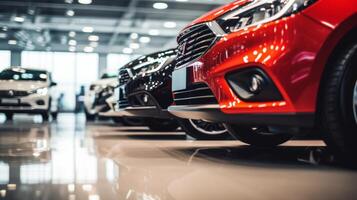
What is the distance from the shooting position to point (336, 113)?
275 cm

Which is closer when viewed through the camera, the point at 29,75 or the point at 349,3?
the point at 349,3

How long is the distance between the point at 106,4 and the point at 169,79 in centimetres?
1328

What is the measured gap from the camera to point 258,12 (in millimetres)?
3156

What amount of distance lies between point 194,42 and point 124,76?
2.58 m

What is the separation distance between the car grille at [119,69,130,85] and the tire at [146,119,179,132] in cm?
129

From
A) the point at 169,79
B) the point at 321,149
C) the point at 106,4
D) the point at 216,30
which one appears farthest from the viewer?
the point at 106,4

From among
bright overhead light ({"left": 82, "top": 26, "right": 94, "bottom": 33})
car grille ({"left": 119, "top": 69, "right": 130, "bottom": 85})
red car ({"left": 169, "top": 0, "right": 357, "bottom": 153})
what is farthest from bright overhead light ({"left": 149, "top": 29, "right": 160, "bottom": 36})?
red car ({"left": 169, "top": 0, "right": 357, "bottom": 153})

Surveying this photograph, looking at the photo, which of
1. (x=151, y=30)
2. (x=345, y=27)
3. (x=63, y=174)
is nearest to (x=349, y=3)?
(x=345, y=27)

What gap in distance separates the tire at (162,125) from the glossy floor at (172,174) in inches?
113

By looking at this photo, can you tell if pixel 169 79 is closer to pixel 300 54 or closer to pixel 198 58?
pixel 198 58

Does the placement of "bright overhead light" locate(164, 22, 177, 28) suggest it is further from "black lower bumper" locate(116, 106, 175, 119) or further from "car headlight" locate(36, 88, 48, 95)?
"black lower bumper" locate(116, 106, 175, 119)

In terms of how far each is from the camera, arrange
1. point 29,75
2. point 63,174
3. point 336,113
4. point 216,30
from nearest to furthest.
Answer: point 336,113
point 63,174
point 216,30
point 29,75

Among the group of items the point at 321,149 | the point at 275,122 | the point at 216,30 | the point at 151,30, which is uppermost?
the point at 151,30

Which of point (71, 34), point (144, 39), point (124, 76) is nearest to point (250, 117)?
point (124, 76)
